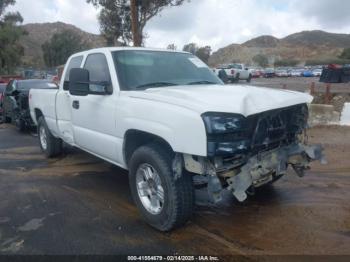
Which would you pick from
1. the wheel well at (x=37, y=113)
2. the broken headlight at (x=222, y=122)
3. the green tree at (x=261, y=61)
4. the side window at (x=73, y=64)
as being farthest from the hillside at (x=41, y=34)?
the broken headlight at (x=222, y=122)

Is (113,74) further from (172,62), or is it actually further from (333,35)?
(333,35)

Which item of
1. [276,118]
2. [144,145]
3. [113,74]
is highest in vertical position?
[113,74]

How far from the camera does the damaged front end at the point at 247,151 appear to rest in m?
3.63

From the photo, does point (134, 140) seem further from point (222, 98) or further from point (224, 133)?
point (224, 133)

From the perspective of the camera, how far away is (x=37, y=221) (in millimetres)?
4637

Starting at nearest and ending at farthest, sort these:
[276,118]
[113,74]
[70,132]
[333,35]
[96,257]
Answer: [96,257]
[276,118]
[113,74]
[70,132]
[333,35]

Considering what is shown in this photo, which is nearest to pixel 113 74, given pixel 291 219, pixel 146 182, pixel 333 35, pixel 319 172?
pixel 146 182

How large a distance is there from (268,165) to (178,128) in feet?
3.62

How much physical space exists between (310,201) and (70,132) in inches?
141

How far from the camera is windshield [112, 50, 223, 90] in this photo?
16.0ft

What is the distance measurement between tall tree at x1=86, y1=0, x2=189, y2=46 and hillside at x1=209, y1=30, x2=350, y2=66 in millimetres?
87917

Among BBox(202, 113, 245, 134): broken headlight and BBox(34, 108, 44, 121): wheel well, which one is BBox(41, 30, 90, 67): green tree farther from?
BBox(202, 113, 245, 134): broken headlight

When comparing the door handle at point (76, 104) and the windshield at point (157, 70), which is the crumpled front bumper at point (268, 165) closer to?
the windshield at point (157, 70)

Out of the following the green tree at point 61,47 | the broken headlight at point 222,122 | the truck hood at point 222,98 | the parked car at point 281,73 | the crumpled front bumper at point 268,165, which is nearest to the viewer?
the broken headlight at point 222,122
